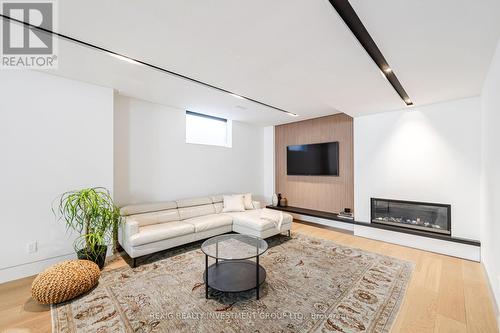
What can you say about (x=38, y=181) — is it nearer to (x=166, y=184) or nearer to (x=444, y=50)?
(x=166, y=184)

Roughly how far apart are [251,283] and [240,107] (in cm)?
318

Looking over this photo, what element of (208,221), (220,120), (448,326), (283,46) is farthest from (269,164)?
(448,326)

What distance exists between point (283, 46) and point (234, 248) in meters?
2.33

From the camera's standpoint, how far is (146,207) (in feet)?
11.3

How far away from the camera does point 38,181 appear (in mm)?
2574

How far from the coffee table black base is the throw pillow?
69.6 inches

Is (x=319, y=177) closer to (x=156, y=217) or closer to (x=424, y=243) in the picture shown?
(x=424, y=243)

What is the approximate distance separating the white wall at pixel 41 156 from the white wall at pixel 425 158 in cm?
474

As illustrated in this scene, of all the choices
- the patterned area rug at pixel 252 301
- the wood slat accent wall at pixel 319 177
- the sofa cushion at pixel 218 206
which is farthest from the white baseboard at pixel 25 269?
the wood slat accent wall at pixel 319 177

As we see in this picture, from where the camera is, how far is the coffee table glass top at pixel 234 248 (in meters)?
2.27

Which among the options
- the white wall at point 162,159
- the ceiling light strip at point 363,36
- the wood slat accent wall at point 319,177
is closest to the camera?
the ceiling light strip at point 363,36

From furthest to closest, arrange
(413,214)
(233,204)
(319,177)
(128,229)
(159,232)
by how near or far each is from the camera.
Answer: (319,177) → (233,204) → (413,214) → (159,232) → (128,229)

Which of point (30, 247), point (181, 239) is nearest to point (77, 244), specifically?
point (30, 247)

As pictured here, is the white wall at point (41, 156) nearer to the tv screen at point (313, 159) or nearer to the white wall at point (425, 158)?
the tv screen at point (313, 159)
